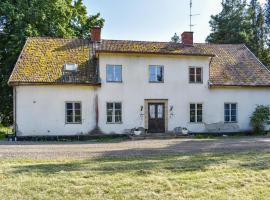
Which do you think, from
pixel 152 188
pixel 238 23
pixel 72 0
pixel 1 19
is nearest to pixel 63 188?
pixel 152 188

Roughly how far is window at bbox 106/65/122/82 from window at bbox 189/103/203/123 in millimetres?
5112

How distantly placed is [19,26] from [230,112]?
17060 millimetres

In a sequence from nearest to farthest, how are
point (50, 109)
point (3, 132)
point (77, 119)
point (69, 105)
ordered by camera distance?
1. point (50, 109)
2. point (69, 105)
3. point (77, 119)
4. point (3, 132)

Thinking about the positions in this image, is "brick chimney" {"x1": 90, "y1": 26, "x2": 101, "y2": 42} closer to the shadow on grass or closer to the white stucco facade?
the white stucco facade

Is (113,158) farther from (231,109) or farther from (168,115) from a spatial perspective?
(231,109)

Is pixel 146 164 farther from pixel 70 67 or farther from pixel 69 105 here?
pixel 70 67

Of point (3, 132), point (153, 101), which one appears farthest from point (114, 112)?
point (3, 132)

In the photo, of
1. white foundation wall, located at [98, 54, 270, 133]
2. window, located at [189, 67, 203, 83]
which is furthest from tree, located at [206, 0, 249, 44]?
window, located at [189, 67, 203, 83]

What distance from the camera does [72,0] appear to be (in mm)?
37531

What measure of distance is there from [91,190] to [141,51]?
1718 centimetres

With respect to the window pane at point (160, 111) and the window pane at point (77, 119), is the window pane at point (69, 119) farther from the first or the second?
the window pane at point (160, 111)

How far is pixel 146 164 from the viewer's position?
1169 cm

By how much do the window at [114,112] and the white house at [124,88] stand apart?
0.06 m

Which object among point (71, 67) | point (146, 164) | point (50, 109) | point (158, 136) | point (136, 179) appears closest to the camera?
point (136, 179)
